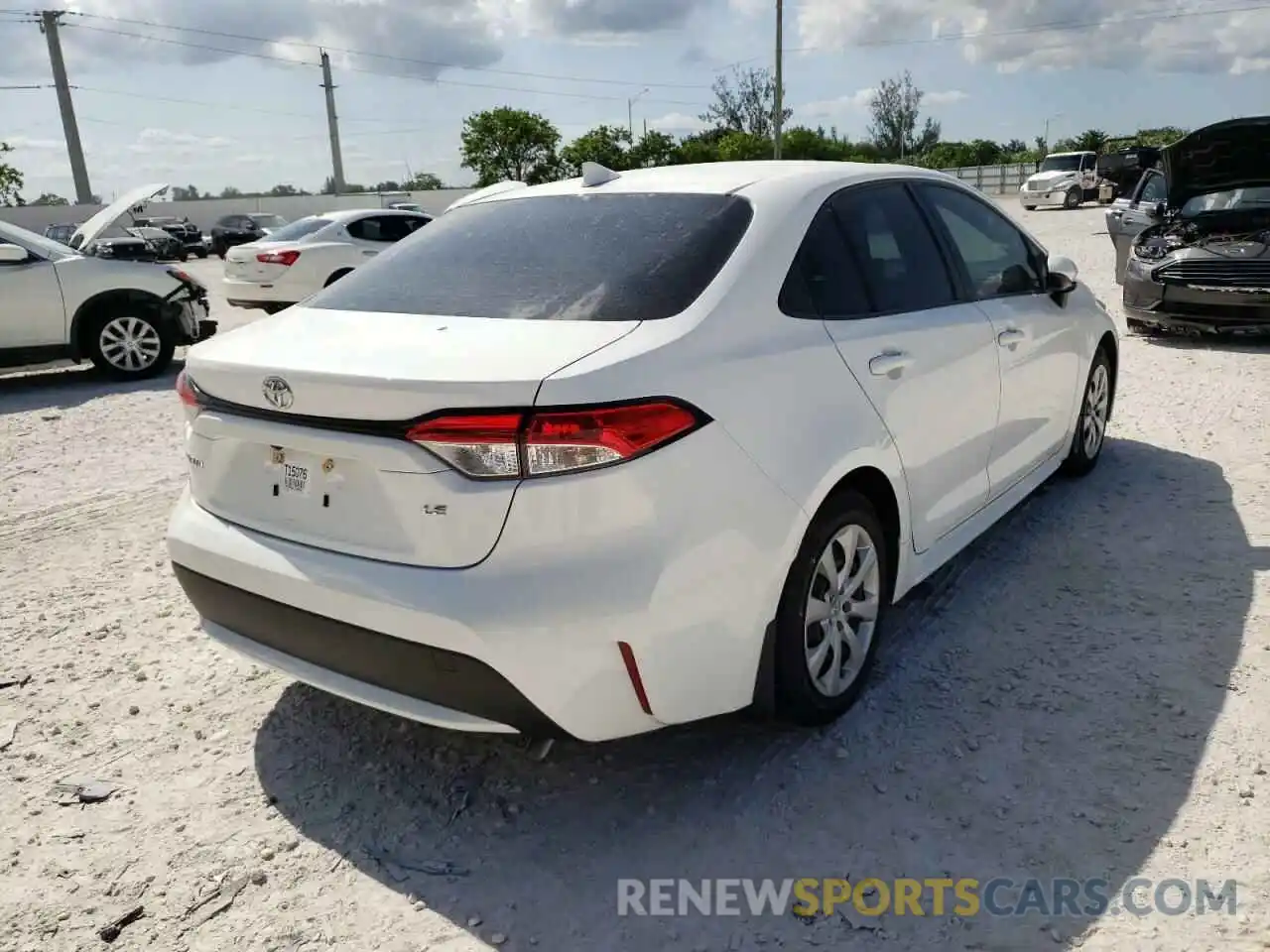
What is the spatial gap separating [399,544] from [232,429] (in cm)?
67

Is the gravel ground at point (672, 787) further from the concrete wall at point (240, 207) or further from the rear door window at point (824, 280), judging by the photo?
the concrete wall at point (240, 207)

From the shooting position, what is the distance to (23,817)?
2.71 m

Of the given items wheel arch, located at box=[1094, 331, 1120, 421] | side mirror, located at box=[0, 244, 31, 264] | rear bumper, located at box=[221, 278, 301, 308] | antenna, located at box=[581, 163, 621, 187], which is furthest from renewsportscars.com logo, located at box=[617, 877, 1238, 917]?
rear bumper, located at box=[221, 278, 301, 308]

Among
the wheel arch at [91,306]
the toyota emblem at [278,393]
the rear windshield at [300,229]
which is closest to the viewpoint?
the toyota emblem at [278,393]

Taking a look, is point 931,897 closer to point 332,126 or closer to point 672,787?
point 672,787

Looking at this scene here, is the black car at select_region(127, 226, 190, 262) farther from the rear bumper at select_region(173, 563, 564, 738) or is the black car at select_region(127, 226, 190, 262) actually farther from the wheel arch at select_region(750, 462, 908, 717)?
the wheel arch at select_region(750, 462, 908, 717)

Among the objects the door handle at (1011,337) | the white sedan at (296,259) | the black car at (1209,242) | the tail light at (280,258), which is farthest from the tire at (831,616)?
the tail light at (280,258)

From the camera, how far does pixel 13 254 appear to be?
333 inches

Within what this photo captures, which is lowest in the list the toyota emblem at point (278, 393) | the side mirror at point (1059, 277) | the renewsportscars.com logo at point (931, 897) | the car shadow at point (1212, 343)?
the car shadow at point (1212, 343)

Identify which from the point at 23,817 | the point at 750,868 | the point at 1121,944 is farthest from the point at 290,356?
the point at 1121,944

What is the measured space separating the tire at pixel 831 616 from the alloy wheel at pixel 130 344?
8063 millimetres

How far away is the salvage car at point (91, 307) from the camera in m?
8.42

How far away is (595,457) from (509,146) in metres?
52.8

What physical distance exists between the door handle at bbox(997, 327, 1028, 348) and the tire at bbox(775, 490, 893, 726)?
3.75 ft
